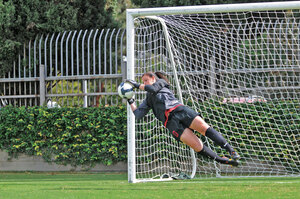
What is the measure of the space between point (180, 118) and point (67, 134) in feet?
16.4

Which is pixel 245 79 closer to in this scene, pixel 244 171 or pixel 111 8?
pixel 244 171

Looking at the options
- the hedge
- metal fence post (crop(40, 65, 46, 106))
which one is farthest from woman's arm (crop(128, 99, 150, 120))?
metal fence post (crop(40, 65, 46, 106))

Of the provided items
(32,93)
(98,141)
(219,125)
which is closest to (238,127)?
(219,125)

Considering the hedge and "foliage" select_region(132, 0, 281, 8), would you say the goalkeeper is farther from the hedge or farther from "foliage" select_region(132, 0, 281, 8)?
"foliage" select_region(132, 0, 281, 8)

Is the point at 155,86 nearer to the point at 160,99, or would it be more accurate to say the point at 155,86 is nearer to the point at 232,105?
the point at 160,99

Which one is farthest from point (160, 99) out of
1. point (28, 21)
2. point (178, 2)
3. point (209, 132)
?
point (178, 2)

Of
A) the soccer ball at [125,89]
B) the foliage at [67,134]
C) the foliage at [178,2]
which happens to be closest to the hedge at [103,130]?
the foliage at [67,134]

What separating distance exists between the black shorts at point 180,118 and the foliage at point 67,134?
4.23 meters

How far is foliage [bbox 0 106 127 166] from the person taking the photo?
12.4 metres

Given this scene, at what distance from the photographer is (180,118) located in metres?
8.16

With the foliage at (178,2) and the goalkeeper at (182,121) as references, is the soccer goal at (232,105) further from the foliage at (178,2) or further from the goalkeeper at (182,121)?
the foliage at (178,2)

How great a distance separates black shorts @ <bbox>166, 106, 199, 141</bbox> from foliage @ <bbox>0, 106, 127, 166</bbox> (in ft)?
13.9

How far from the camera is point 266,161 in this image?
1151 centimetres

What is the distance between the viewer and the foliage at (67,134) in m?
12.4
